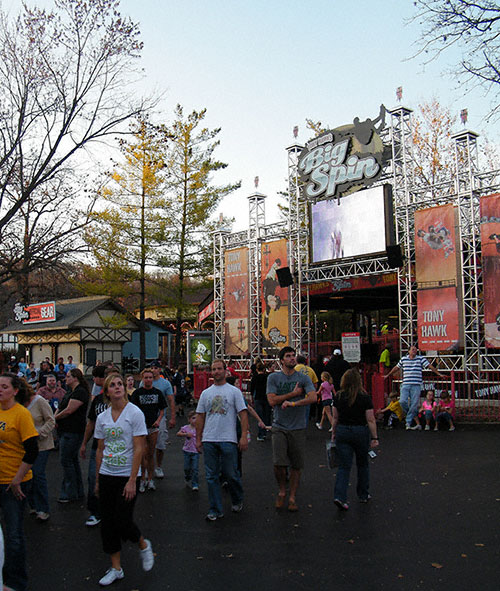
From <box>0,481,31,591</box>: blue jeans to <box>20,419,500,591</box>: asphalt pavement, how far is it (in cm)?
33

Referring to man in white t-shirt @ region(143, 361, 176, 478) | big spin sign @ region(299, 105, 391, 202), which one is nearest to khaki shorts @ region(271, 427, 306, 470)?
man in white t-shirt @ region(143, 361, 176, 478)

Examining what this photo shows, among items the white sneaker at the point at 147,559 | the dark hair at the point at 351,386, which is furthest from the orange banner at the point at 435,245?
the white sneaker at the point at 147,559

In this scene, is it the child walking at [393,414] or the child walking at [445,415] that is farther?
the child walking at [393,414]

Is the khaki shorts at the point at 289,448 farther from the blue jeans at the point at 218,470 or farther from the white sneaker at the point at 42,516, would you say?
the white sneaker at the point at 42,516

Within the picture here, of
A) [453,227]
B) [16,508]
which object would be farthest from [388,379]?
[16,508]

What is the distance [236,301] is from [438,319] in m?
9.96

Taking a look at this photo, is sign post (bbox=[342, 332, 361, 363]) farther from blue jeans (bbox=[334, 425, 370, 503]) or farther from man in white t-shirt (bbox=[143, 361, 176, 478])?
blue jeans (bbox=[334, 425, 370, 503])

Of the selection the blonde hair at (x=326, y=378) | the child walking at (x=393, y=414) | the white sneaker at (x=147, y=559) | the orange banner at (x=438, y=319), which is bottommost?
the child walking at (x=393, y=414)

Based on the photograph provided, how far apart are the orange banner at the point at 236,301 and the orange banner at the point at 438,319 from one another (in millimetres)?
8685

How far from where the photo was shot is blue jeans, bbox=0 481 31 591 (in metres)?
4.47

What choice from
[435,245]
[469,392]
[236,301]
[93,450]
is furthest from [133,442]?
[236,301]

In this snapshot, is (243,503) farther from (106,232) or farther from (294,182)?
(106,232)

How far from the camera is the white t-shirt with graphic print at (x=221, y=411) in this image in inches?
272

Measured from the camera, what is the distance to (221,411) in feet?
22.8
